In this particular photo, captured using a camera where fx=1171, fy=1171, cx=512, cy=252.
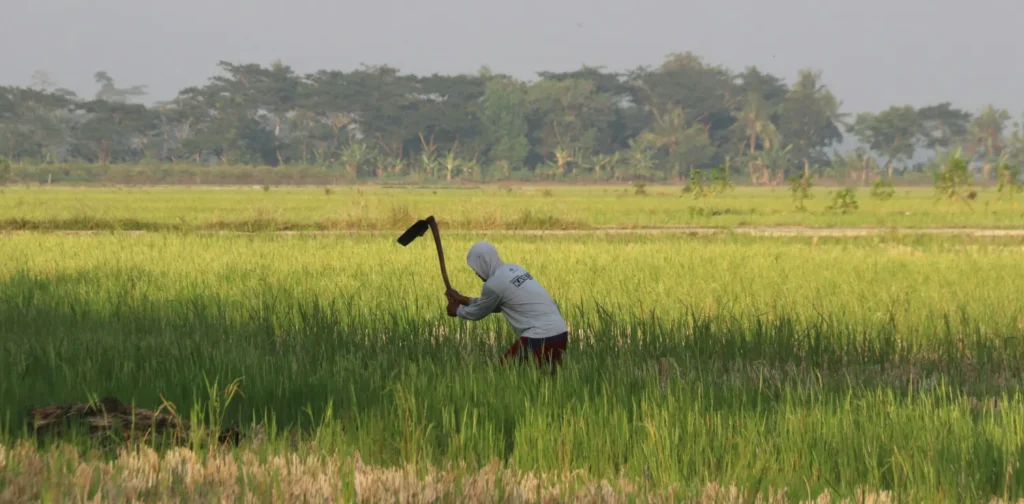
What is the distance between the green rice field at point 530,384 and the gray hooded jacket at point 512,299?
0.89 ft

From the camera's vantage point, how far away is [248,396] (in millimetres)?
5891

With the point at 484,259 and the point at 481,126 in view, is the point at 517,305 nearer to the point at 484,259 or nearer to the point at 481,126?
the point at 484,259

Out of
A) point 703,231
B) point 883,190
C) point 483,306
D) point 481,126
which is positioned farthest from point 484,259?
point 481,126

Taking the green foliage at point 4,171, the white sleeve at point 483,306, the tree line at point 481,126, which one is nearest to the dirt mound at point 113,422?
the white sleeve at point 483,306

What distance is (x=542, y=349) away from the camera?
646 centimetres

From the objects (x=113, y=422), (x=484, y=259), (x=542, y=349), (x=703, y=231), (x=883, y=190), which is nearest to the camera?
(x=113, y=422)

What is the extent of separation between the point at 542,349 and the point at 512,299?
0.34 m

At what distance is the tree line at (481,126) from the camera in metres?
98.7

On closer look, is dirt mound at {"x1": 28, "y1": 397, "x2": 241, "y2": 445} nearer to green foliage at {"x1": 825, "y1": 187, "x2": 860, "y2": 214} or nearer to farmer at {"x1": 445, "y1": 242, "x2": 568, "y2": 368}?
farmer at {"x1": 445, "y1": 242, "x2": 568, "y2": 368}

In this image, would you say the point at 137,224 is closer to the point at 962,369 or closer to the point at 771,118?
the point at 962,369

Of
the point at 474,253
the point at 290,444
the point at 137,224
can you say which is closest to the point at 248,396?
the point at 290,444

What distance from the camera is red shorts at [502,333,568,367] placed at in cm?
647

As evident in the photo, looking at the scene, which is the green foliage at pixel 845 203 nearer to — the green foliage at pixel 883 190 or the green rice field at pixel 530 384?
the green foliage at pixel 883 190

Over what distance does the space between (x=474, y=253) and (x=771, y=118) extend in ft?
353
